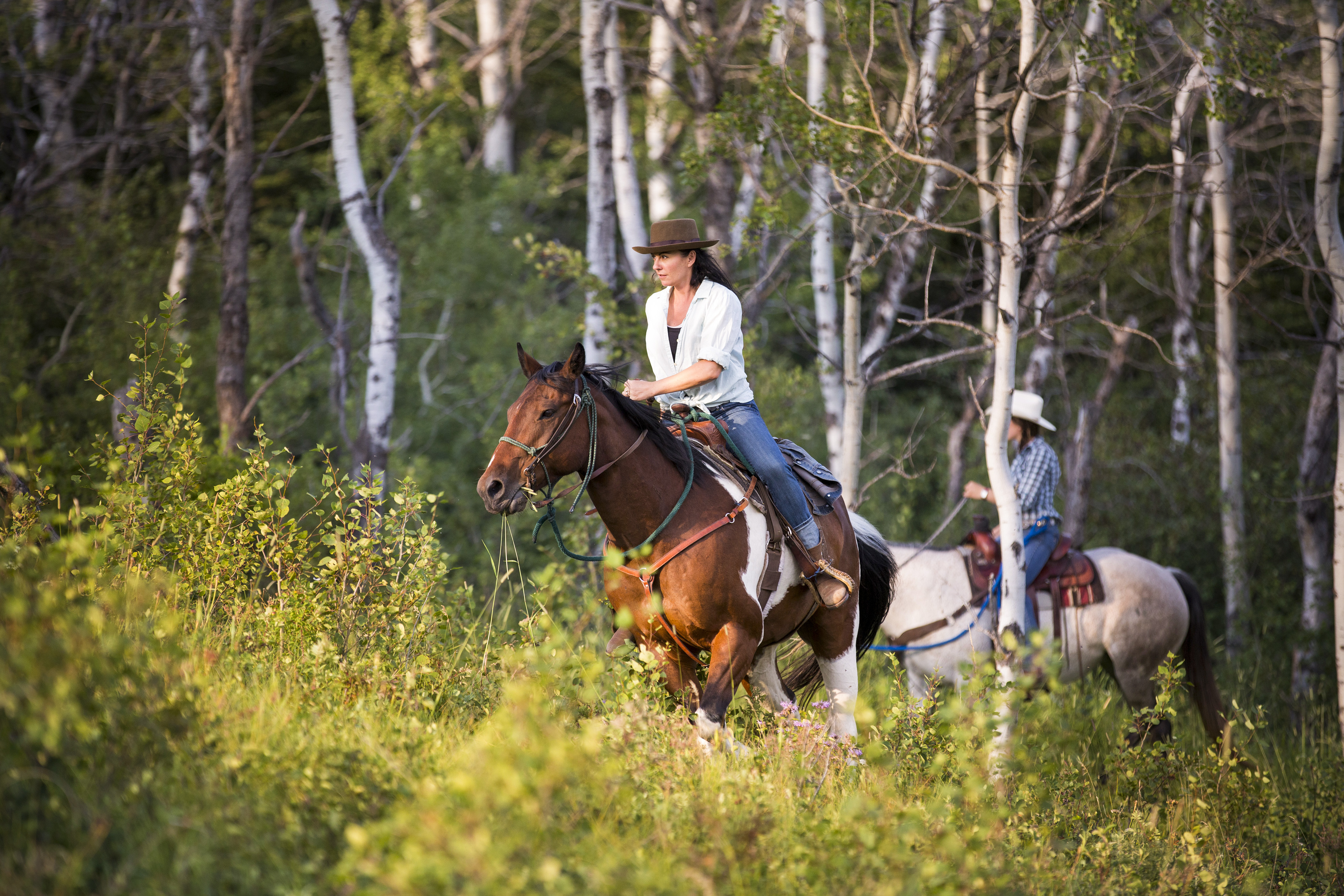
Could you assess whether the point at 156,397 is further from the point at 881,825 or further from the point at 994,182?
the point at 994,182

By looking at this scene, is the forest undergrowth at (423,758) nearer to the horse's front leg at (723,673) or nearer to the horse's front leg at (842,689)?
the horse's front leg at (723,673)

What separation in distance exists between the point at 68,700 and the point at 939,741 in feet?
13.3

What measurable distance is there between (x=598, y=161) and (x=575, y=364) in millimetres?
5766

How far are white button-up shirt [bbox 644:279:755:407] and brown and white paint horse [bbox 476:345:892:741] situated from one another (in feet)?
1.01

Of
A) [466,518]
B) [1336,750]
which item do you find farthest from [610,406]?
[466,518]

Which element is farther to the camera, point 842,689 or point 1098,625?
point 1098,625

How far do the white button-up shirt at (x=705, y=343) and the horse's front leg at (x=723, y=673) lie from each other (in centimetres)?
124

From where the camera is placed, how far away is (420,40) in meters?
20.5

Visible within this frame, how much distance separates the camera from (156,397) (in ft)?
17.2

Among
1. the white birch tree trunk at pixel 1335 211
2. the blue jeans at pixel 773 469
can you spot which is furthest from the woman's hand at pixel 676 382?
the white birch tree trunk at pixel 1335 211

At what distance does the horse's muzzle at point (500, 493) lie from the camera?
438 cm

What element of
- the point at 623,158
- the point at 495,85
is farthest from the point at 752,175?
the point at 495,85

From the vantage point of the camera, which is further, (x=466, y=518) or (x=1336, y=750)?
(x=466, y=518)

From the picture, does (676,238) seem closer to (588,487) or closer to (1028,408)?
(588,487)
